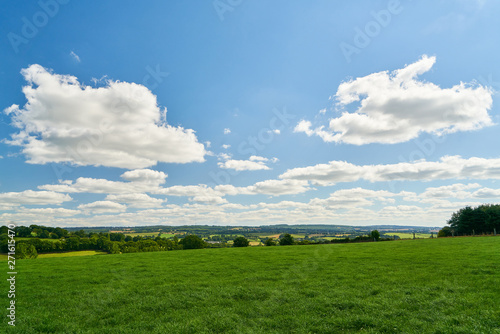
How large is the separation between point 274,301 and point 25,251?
80.0 metres

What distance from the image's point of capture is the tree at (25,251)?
6153 cm

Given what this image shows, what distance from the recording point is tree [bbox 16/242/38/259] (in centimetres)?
6153

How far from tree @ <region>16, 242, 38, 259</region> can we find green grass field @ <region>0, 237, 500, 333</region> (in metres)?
60.9

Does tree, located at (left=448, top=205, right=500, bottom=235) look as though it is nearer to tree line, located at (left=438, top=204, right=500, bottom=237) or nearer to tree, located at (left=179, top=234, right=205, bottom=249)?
tree line, located at (left=438, top=204, right=500, bottom=237)

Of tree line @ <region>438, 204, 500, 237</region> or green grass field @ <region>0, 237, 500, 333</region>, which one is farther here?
tree line @ <region>438, 204, 500, 237</region>

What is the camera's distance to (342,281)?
14633 millimetres

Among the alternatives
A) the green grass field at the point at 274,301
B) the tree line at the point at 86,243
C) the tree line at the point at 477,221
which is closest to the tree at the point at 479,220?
the tree line at the point at 477,221

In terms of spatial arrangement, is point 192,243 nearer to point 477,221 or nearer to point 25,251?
point 25,251

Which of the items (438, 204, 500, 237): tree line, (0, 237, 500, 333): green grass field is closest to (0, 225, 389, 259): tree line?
(438, 204, 500, 237): tree line

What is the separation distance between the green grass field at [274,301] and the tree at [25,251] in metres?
60.9

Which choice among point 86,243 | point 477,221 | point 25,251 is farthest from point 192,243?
point 477,221

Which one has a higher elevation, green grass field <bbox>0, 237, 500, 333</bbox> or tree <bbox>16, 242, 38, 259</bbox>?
green grass field <bbox>0, 237, 500, 333</bbox>

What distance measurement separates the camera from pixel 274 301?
Answer: 11.9 metres

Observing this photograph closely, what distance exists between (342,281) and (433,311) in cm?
523
